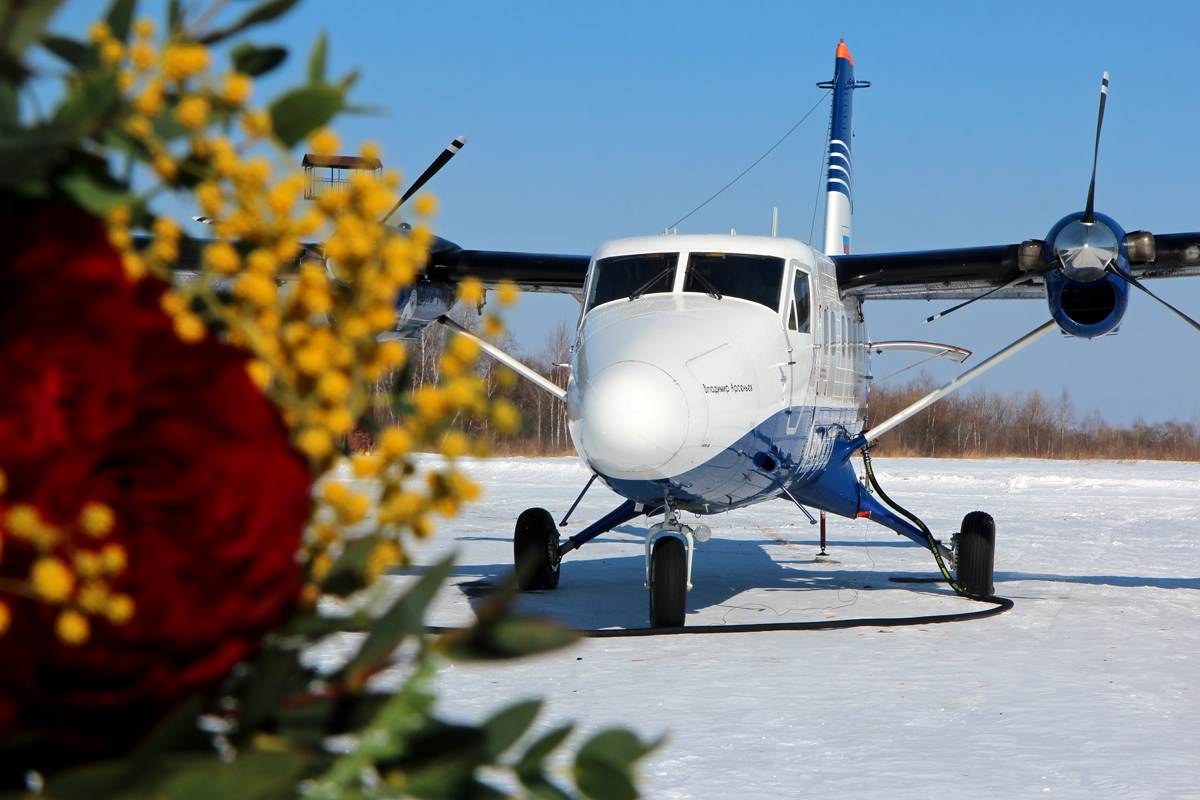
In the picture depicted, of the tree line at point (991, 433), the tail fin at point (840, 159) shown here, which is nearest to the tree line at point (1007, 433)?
the tree line at point (991, 433)

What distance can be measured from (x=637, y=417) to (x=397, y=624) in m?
4.98

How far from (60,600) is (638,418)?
5.12 metres

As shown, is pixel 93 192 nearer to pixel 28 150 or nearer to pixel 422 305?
pixel 28 150

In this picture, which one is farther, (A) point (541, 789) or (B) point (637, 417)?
(B) point (637, 417)

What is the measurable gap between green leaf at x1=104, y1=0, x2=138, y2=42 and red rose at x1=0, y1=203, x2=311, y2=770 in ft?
0.44

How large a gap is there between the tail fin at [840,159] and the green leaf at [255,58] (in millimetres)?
13192

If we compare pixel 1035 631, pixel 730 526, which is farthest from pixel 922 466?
pixel 1035 631

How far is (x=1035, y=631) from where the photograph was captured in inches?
268

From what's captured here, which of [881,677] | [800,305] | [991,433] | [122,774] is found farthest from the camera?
[991,433]

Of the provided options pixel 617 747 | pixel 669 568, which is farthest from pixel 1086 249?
pixel 617 747

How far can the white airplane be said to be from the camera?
5.83 meters

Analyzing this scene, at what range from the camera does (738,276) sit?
6.97 meters

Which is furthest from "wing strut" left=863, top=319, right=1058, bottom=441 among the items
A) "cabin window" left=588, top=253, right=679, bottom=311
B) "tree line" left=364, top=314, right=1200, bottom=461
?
"tree line" left=364, top=314, right=1200, bottom=461

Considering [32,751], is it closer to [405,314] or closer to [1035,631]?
[1035,631]
